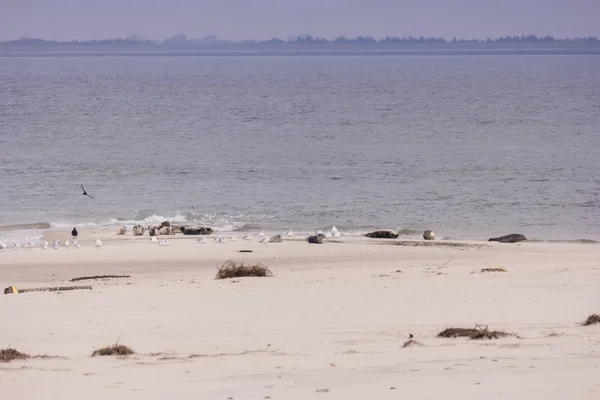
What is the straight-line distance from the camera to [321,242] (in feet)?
66.3

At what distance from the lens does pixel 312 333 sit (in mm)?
10031

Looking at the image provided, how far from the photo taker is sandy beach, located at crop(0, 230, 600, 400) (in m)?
7.91

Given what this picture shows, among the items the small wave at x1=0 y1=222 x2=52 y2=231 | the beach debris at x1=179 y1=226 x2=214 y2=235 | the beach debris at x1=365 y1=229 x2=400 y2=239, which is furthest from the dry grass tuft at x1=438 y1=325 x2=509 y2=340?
the small wave at x1=0 y1=222 x2=52 y2=231

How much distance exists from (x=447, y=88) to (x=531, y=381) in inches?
3033

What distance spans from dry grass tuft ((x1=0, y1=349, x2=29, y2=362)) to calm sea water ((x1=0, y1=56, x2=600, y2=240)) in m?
14.7

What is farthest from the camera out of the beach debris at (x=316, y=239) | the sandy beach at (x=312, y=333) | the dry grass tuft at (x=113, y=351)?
the beach debris at (x=316, y=239)

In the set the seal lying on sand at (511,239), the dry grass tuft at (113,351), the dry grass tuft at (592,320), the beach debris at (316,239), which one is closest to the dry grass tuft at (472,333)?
the dry grass tuft at (592,320)

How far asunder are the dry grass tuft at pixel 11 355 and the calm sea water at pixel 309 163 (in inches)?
578

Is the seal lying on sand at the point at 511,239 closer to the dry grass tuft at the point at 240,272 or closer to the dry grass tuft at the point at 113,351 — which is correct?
the dry grass tuft at the point at 240,272

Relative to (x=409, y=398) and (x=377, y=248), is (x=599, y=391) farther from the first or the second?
(x=377, y=248)

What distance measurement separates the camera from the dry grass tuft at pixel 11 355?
8.89 meters

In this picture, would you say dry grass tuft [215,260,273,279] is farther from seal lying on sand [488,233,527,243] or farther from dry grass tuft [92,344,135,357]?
seal lying on sand [488,233,527,243]

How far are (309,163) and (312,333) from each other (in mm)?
26035

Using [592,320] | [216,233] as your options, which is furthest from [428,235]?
[592,320]
